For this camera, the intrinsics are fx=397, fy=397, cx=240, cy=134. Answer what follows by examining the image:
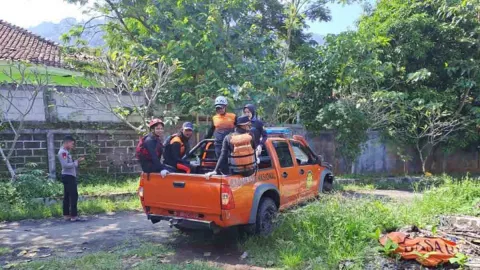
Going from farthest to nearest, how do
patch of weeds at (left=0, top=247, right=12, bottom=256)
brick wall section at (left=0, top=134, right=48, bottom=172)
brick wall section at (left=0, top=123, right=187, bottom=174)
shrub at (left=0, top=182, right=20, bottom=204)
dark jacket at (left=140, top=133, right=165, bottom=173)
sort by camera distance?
brick wall section at (left=0, top=123, right=187, bottom=174) → brick wall section at (left=0, top=134, right=48, bottom=172) → shrub at (left=0, top=182, right=20, bottom=204) → dark jacket at (left=140, top=133, right=165, bottom=173) → patch of weeds at (left=0, top=247, right=12, bottom=256)

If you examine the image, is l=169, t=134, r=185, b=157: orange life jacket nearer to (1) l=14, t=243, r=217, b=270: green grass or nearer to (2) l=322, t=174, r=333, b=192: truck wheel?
A: (1) l=14, t=243, r=217, b=270: green grass

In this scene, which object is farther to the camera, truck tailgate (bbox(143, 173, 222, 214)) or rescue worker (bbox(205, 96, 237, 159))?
rescue worker (bbox(205, 96, 237, 159))

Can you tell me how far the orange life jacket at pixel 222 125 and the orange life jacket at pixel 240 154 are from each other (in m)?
0.93

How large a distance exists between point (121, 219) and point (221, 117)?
3.07 m

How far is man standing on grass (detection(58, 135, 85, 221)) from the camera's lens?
732 centimetres

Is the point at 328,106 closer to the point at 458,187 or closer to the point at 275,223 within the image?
the point at 458,187

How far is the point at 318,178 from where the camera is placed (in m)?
7.71

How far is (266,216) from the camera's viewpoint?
602 cm

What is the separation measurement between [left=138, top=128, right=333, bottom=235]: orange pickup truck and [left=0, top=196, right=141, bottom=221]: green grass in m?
2.62

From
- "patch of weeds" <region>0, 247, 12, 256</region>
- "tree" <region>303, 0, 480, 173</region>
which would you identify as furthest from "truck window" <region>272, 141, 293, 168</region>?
"tree" <region>303, 0, 480, 173</region>

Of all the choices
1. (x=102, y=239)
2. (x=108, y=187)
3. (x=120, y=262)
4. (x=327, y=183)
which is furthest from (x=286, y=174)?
(x=108, y=187)

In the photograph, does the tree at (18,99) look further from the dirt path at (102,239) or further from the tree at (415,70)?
the tree at (415,70)

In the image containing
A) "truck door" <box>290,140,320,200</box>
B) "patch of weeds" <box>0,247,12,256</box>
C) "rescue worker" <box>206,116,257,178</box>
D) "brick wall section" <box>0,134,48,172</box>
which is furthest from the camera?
"brick wall section" <box>0,134,48,172</box>

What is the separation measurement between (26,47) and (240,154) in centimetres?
1266
